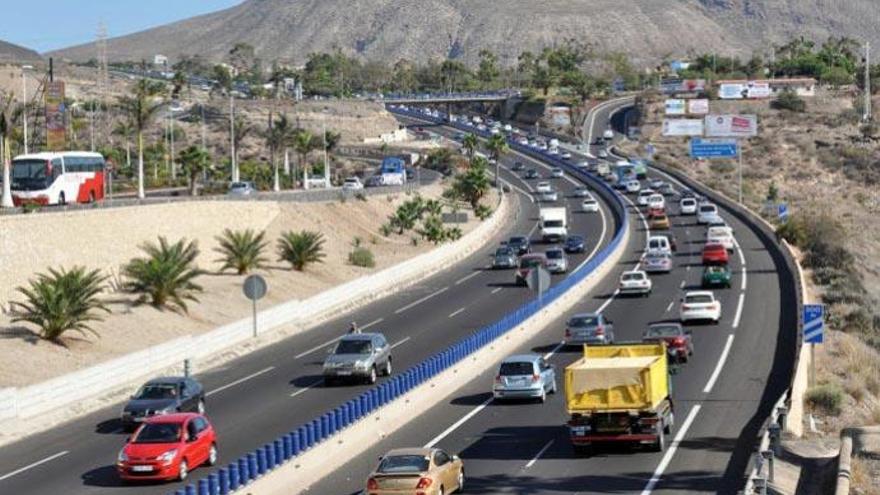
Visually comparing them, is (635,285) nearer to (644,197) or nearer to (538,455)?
(538,455)

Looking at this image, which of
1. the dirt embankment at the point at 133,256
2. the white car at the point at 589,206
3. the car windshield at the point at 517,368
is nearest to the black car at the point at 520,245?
the dirt embankment at the point at 133,256

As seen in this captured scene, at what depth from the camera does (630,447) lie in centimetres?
3359

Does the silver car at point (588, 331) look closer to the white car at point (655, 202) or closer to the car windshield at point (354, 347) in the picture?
the car windshield at point (354, 347)

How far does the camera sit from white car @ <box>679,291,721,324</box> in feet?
187

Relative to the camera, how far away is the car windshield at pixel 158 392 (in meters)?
38.0

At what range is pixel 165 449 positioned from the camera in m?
30.3

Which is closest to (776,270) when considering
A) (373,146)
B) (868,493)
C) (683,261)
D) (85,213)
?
(683,261)

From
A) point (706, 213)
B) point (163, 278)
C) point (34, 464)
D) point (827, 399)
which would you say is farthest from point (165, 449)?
point (706, 213)

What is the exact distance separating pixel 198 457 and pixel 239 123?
151 metres

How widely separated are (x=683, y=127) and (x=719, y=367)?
133 m

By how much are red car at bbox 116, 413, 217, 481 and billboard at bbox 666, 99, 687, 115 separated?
166761 millimetres

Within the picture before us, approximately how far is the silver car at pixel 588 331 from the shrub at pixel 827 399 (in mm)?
7797

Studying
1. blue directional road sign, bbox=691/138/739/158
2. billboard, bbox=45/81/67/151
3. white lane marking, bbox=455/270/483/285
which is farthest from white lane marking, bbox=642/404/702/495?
blue directional road sign, bbox=691/138/739/158

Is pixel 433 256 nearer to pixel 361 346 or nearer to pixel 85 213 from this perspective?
pixel 85 213
